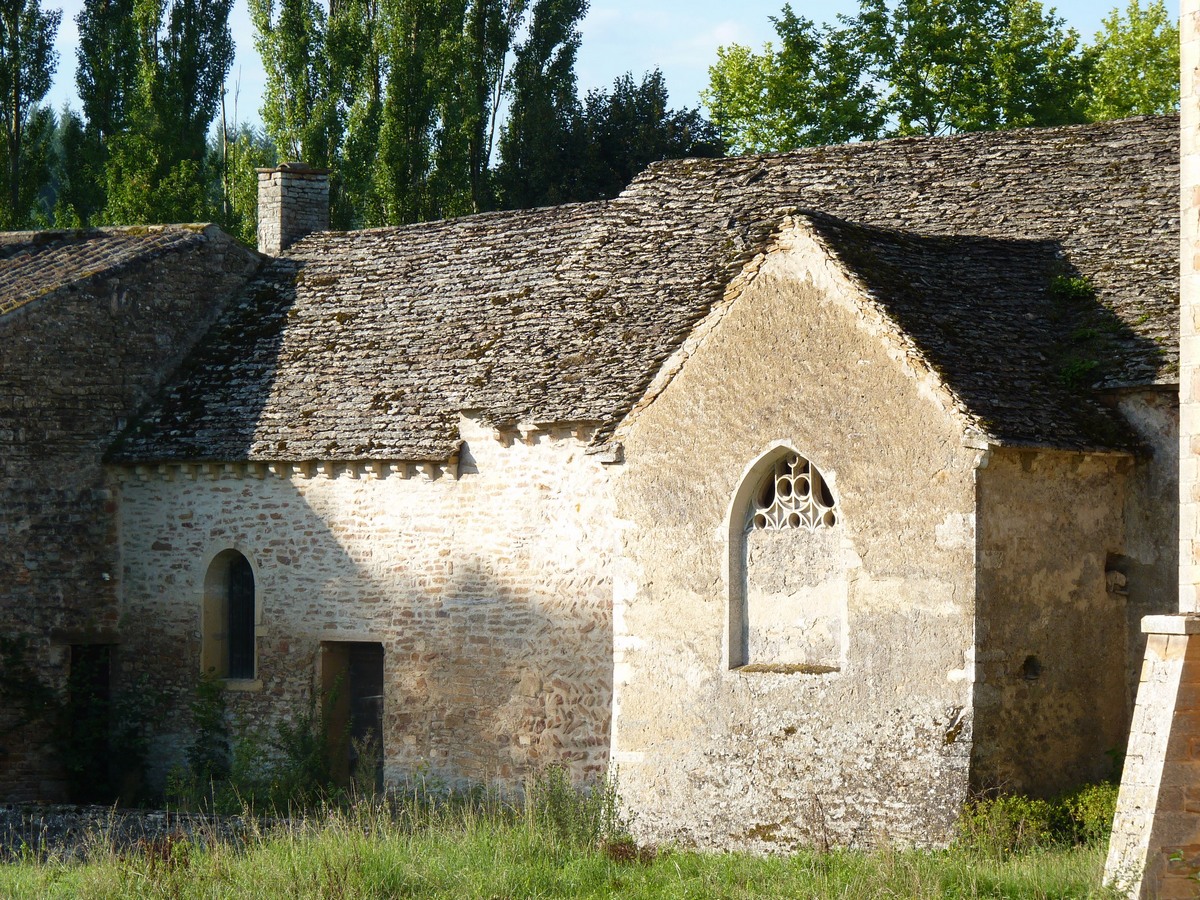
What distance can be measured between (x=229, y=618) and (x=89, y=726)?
213cm

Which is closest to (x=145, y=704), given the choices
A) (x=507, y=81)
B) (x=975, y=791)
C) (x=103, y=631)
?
(x=103, y=631)

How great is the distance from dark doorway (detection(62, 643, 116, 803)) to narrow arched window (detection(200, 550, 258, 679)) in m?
1.49

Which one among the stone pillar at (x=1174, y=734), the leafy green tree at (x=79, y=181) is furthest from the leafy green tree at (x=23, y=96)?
the stone pillar at (x=1174, y=734)

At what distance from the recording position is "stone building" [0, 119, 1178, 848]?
1395cm

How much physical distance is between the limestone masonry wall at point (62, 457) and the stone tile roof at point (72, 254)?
0.51 ft

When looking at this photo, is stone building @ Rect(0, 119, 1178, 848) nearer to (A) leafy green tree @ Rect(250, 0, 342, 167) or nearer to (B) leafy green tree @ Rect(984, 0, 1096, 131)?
(A) leafy green tree @ Rect(250, 0, 342, 167)

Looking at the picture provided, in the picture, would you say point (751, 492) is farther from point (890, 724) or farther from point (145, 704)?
point (145, 704)

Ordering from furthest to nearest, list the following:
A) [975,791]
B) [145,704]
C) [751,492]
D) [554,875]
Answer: [145,704]
[751,492]
[975,791]
[554,875]

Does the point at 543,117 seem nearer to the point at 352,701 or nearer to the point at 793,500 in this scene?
the point at 352,701

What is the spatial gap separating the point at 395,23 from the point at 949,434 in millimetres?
21144

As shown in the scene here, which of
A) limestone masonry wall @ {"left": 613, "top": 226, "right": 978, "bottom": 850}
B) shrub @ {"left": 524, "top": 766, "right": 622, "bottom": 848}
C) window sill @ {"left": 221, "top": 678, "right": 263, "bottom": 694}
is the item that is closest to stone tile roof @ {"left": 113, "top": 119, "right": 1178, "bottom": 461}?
limestone masonry wall @ {"left": 613, "top": 226, "right": 978, "bottom": 850}

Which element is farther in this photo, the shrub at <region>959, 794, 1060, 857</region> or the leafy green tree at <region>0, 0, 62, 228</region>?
the leafy green tree at <region>0, 0, 62, 228</region>

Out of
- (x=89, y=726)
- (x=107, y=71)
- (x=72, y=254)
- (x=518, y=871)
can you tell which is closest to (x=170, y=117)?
(x=107, y=71)

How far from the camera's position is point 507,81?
114 ft
